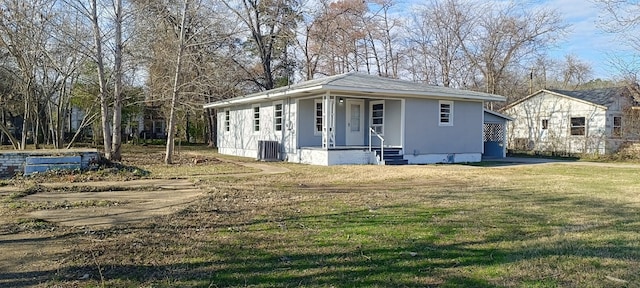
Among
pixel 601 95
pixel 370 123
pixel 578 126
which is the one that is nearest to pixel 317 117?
pixel 370 123

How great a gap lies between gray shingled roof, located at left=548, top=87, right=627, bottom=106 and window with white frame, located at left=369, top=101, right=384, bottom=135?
499 inches

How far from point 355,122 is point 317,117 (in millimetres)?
1597

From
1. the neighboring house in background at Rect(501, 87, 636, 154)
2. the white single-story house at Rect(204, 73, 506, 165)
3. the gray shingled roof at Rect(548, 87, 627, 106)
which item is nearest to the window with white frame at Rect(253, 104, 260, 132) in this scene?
the white single-story house at Rect(204, 73, 506, 165)

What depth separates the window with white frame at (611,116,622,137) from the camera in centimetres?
2178

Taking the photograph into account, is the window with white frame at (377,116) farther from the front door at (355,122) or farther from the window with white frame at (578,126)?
the window with white frame at (578,126)

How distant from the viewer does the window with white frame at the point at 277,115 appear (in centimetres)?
1762

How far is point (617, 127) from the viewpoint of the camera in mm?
22422

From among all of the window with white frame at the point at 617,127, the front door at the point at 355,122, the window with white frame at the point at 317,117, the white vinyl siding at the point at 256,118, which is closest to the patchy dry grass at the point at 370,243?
the window with white frame at the point at 317,117

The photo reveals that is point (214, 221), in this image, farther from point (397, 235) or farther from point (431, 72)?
point (431, 72)

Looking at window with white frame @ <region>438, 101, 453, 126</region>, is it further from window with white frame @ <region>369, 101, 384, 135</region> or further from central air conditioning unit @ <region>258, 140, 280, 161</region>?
central air conditioning unit @ <region>258, 140, 280, 161</region>

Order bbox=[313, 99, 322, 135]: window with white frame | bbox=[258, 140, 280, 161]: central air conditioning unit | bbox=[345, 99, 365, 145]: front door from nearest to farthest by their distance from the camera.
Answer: bbox=[313, 99, 322, 135]: window with white frame
bbox=[258, 140, 280, 161]: central air conditioning unit
bbox=[345, 99, 365, 145]: front door

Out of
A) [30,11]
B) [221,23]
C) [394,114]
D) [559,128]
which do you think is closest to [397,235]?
[394,114]

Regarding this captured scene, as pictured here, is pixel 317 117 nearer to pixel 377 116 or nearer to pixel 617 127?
pixel 377 116

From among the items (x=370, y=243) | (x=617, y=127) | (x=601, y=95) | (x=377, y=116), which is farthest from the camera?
(x=601, y=95)
